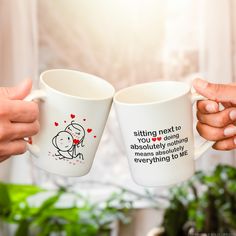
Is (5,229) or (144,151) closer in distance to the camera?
(144,151)

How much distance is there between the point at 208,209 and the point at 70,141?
0.77 metres

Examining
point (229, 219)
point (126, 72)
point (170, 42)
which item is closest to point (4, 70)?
point (126, 72)

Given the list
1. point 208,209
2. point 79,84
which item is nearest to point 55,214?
point 208,209

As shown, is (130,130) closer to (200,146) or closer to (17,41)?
(200,146)

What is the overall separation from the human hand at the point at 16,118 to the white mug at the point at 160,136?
0.39 feet

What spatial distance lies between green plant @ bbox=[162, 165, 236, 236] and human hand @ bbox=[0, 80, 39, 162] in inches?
28.3

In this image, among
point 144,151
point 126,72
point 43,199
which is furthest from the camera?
point 43,199

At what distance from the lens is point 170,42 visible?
1674mm

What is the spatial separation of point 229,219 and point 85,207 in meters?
0.48

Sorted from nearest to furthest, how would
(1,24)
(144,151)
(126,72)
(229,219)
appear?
(144,151)
(229,219)
(1,24)
(126,72)

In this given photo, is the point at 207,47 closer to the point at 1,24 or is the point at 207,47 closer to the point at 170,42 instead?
the point at 170,42

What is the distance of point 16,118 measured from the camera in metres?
0.80

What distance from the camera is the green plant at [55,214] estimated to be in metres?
1.66

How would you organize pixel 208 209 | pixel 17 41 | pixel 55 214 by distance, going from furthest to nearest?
1. pixel 55 214
2. pixel 17 41
3. pixel 208 209
